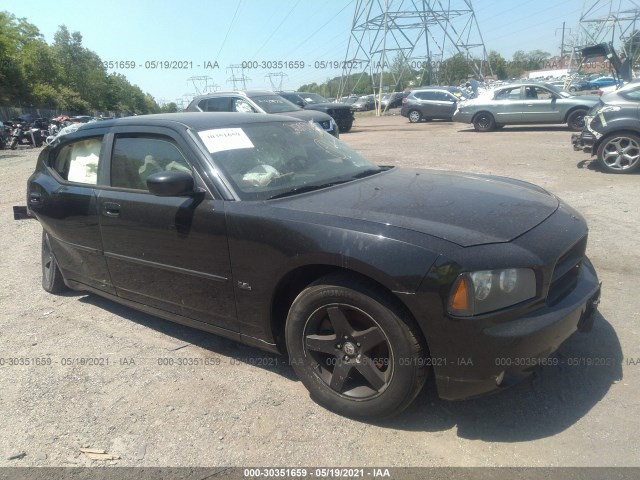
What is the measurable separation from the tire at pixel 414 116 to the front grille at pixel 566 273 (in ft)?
74.9

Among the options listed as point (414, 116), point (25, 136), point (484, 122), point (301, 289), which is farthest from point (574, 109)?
point (25, 136)

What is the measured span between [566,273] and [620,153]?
7.45 metres

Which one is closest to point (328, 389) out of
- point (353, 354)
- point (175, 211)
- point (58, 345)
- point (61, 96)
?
point (353, 354)

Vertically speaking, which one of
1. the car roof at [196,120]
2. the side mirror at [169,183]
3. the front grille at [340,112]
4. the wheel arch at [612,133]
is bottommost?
the wheel arch at [612,133]

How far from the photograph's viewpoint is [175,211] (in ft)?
10.3

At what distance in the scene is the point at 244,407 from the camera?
2.88m

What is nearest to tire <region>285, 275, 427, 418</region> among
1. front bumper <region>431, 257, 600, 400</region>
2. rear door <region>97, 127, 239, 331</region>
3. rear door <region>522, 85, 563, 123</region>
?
front bumper <region>431, 257, 600, 400</region>

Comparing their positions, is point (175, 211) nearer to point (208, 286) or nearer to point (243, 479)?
point (208, 286)

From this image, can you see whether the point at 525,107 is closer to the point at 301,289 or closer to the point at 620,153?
the point at 620,153

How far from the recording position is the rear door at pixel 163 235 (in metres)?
3.04

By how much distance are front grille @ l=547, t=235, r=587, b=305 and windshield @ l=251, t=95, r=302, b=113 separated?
10867 mm

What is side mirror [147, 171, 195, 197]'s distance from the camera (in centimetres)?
293

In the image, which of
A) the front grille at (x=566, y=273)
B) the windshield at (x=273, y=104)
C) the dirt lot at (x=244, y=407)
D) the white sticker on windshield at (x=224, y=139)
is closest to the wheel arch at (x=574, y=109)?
the windshield at (x=273, y=104)

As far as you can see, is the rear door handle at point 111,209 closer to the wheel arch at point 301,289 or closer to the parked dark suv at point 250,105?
the wheel arch at point 301,289
